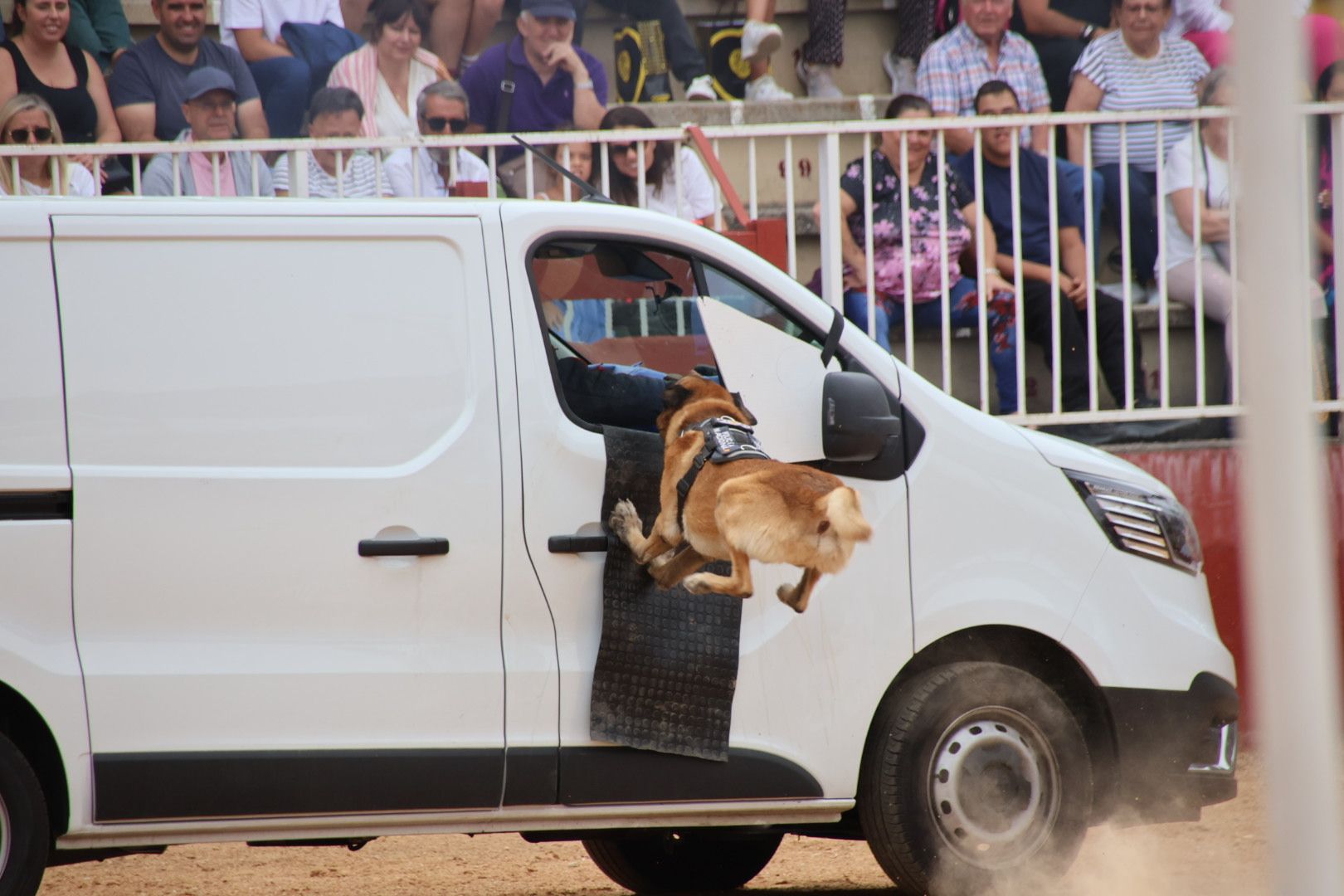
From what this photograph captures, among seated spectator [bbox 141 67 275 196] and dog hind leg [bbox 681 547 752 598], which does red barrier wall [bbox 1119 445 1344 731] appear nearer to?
dog hind leg [bbox 681 547 752 598]

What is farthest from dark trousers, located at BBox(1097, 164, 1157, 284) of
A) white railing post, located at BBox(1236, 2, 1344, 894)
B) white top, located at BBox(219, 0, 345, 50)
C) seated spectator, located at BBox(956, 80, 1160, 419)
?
white railing post, located at BBox(1236, 2, 1344, 894)

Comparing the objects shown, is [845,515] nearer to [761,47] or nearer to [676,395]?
[676,395]

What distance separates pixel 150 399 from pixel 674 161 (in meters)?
3.36

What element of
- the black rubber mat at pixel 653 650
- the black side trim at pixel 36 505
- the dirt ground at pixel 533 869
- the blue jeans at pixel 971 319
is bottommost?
the dirt ground at pixel 533 869

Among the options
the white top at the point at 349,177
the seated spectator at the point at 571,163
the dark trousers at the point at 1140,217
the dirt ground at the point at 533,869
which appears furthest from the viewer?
the dark trousers at the point at 1140,217

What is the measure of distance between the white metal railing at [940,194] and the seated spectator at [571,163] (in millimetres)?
24

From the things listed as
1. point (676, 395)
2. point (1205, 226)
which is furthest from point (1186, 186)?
point (676, 395)

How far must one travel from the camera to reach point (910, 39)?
9.06 metres

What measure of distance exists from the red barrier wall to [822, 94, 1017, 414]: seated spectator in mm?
789

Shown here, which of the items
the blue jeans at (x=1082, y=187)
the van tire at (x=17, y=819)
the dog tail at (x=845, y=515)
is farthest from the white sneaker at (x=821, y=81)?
the van tire at (x=17, y=819)

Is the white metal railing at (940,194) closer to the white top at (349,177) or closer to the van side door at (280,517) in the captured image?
→ the white top at (349,177)

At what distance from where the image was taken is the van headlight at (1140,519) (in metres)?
4.58

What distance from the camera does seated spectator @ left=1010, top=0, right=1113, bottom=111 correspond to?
887 centimetres

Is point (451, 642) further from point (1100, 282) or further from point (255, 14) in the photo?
point (255, 14)
